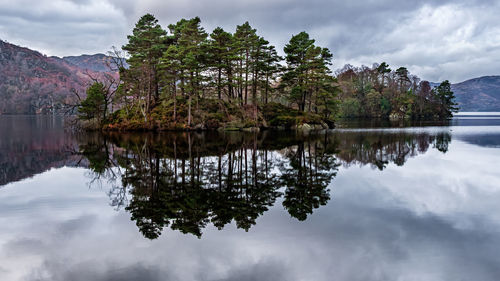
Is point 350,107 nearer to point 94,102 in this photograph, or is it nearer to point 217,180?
point 94,102

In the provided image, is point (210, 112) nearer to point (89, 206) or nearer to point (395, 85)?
point (89, 206)

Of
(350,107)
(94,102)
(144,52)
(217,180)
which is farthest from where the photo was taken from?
(350,107)

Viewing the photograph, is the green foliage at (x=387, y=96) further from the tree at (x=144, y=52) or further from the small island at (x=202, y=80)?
the tree at (x=144, y=52)

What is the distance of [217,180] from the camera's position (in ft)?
42.9

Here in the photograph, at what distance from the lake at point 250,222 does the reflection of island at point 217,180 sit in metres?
0.07

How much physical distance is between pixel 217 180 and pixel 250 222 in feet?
16.1

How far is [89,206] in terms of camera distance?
10.4 metres

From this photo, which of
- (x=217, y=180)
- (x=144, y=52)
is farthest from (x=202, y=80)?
(x=217, y=180)

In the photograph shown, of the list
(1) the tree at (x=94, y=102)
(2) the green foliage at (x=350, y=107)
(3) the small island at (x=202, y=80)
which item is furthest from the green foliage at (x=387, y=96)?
(1) the tree at (x=94, y=102)

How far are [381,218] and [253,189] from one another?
4730 mm

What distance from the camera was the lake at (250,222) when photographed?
605cm

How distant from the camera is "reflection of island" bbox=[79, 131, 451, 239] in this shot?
900cm

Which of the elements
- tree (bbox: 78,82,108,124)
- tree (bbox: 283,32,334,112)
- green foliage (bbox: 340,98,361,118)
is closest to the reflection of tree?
tree (bbox: 283,32,334,112)

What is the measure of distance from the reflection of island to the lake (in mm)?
72
